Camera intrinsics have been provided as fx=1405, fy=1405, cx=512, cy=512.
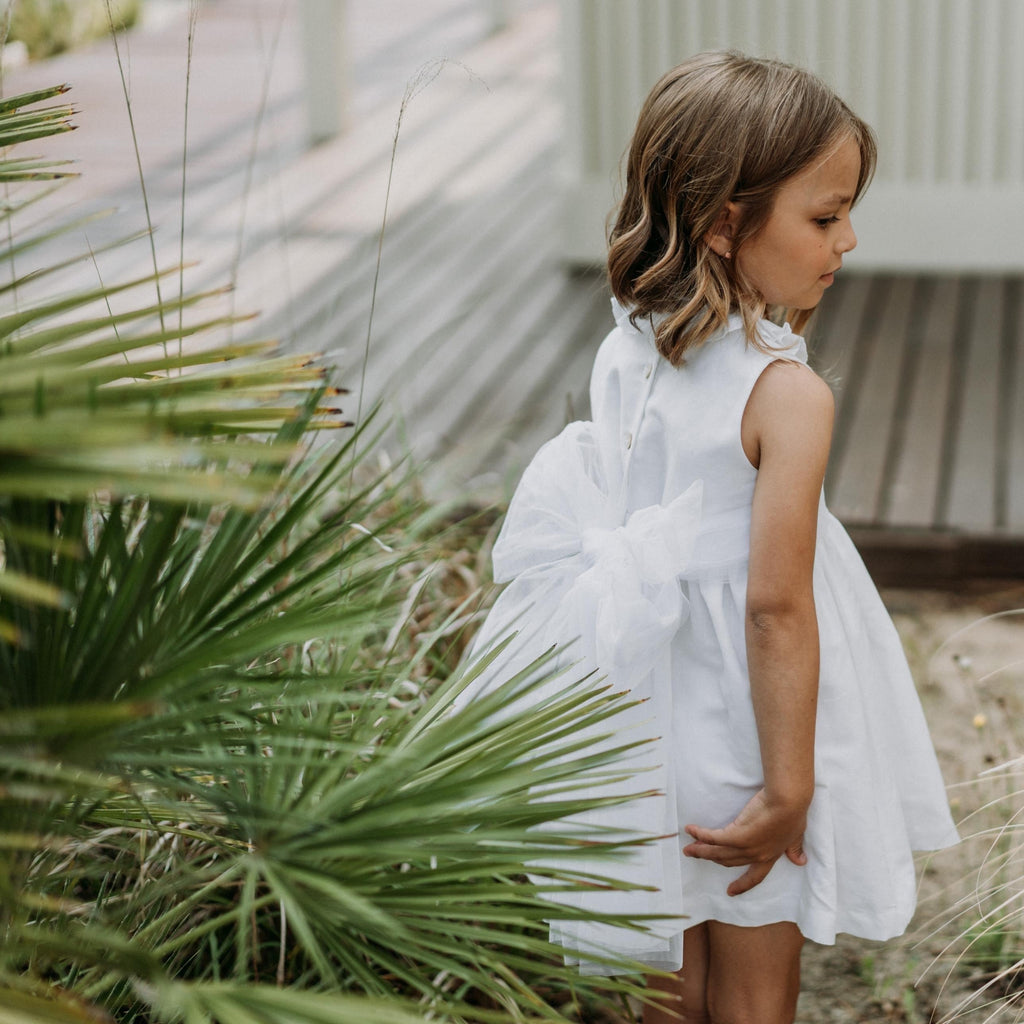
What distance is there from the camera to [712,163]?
1.40 m

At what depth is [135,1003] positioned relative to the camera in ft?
5.03

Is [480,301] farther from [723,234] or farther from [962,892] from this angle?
[962,892]

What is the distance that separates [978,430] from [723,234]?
2.26 m

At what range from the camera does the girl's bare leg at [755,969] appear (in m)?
1.51

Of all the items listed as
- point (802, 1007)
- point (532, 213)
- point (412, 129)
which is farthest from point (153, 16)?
point (802, 1007)

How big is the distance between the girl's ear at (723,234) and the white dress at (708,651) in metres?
0.08

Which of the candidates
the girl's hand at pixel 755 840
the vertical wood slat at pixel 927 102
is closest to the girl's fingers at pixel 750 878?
the girl's hand at pixel 755 840

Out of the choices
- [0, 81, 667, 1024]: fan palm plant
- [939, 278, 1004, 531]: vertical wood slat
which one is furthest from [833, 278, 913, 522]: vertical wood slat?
[0, 81, 667, 1024]: fan palm plant

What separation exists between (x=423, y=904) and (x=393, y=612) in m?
1.06

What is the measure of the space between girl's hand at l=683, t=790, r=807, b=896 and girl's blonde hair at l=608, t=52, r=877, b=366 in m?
0.46

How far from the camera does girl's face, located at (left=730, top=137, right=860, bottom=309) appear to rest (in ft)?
4.59

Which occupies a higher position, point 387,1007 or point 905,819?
point 387,1007

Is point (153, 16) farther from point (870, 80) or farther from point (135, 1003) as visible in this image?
point (135, 1003)

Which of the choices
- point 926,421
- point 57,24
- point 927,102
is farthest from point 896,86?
point 57,24
